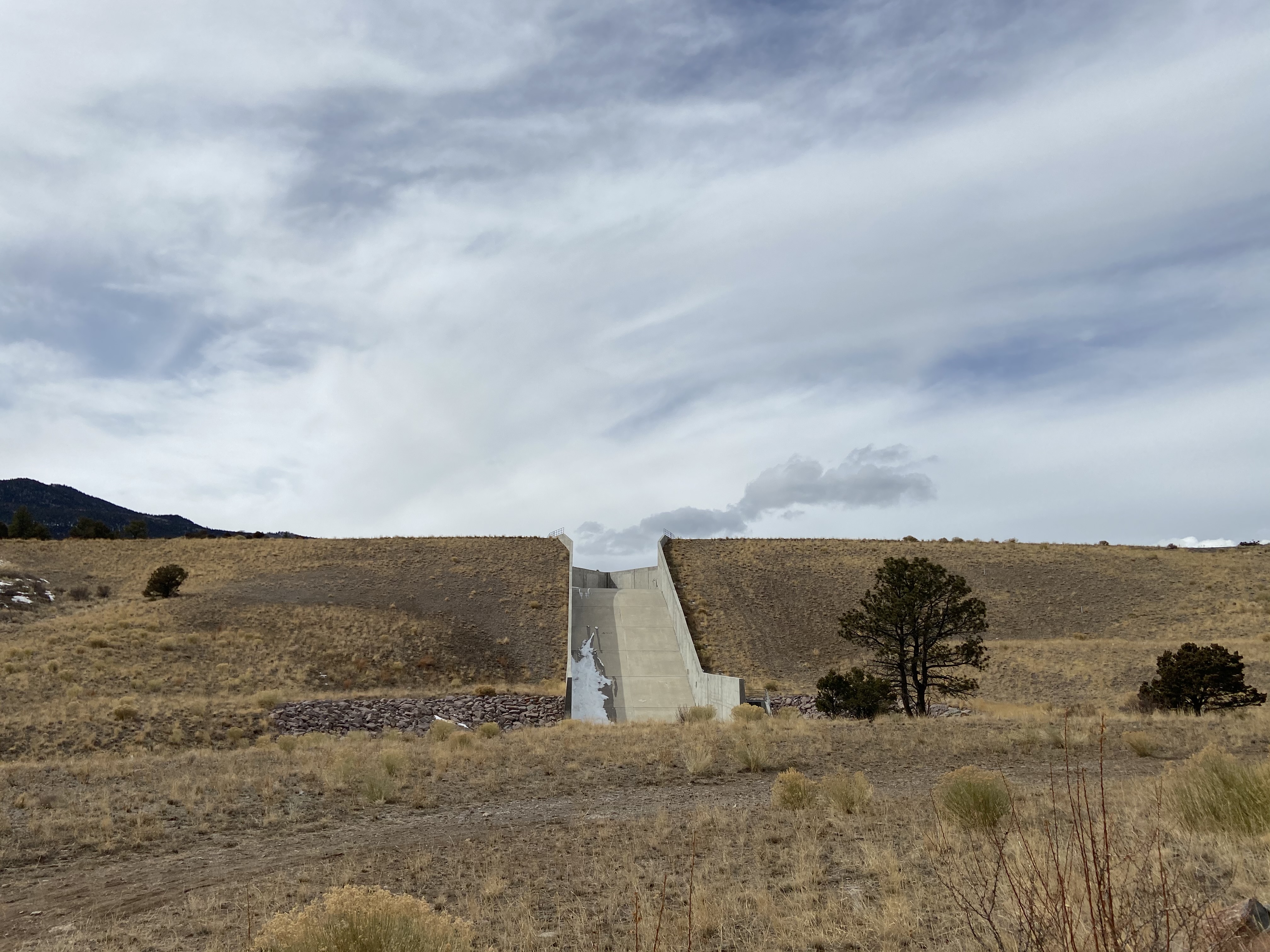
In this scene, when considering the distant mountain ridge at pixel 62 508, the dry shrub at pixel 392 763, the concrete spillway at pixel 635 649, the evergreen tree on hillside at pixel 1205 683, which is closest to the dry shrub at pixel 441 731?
the dry shrub at pixel 392 763

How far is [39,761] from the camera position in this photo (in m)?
18.3

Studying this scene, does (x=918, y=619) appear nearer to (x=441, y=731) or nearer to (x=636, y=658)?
(x=441, y=731)

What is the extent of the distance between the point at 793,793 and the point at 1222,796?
472 centimetres

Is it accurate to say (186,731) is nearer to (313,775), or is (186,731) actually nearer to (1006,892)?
(313,775)

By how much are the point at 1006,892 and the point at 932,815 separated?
3.45m

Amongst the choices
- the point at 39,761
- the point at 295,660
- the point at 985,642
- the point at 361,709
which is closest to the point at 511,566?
the point at 295,660

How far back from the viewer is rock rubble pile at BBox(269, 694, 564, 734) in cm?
2638

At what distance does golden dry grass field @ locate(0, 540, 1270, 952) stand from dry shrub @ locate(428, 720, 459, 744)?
0.53 feet

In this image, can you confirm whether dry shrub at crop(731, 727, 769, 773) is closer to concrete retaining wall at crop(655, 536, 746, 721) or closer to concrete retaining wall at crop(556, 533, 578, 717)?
concrete retaining wall at crop(655, 536, 746, 721)

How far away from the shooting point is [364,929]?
4.93 metres

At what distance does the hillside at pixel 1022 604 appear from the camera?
33438 mm

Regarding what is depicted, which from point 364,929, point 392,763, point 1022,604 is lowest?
point 392,763

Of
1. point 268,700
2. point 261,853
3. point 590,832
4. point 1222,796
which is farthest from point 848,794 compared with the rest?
point 268,700

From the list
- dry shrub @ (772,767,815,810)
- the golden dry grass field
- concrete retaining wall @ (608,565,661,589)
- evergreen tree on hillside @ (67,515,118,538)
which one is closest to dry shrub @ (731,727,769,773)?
the golden dry grass field
